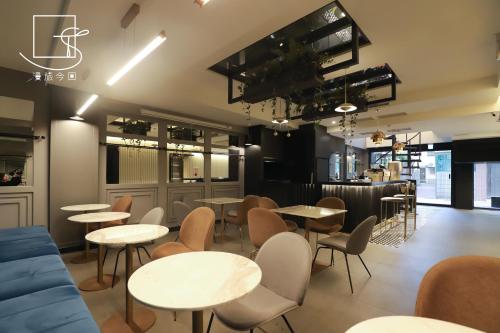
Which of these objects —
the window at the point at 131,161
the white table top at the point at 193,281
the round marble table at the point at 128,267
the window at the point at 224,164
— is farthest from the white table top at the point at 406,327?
the window at the point at 224,164

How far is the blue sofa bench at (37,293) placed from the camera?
1.25 meters

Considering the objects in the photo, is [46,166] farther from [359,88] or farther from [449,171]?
[449,171]

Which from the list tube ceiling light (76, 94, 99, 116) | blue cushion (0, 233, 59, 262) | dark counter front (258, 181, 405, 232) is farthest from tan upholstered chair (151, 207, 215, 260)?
dark counter front (258, 181, 405, 232)

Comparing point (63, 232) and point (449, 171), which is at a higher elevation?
point (449, 171)

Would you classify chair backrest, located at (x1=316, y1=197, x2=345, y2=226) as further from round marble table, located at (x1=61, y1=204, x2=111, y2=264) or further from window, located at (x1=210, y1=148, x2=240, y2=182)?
round marble table, located at (x1=61, y1=204, x2=111, y2=264)

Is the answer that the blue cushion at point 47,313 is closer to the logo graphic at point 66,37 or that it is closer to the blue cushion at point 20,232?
the blue cushion at point 20,232

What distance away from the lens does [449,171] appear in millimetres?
10273

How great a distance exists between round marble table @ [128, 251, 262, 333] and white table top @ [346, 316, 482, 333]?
1.66 ft

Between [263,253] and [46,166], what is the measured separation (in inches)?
164

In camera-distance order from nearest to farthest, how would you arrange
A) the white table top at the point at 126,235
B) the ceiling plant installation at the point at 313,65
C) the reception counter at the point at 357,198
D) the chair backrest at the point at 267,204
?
1. the white table top at the point at 126,235
2. the ceiling plant installation at the point at 313,65
3. the chair backrest at the point at 267,204
4. the reception counter at the point at 357,198

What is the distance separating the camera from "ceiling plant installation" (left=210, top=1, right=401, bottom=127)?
2.96 m

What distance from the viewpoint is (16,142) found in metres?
3.79

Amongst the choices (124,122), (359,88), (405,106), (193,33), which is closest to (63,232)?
(124,122)

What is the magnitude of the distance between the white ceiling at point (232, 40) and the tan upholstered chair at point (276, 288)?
2.08 m
